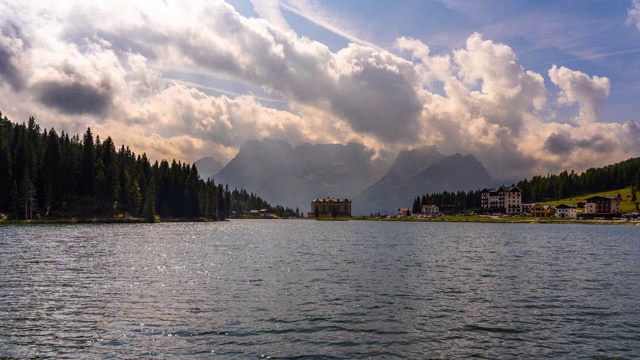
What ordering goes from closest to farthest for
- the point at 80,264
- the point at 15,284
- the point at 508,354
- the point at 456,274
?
the point at 508,354, the point at 15,284, the point at 456,274, the point at 80,264

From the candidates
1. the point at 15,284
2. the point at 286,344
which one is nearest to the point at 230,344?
the point at 286,344

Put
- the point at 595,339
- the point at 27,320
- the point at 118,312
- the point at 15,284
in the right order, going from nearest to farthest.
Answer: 1. the point at 595,339
2. the point at 27,320
3. the point at 118,312
4. the point at 15,284

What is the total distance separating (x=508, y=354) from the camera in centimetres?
2717

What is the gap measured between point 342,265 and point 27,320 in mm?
43538

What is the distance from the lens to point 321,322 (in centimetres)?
3397

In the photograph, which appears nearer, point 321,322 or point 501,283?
point 321,322

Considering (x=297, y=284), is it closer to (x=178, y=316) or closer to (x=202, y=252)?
(x=178, y=316)

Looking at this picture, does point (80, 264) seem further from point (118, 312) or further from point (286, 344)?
point (286, 344)

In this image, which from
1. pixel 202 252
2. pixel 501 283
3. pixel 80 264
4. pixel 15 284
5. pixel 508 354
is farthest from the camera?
pixel 202 252

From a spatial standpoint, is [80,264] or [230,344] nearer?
[230,344]


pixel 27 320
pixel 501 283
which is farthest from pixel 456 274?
pixel 27 320

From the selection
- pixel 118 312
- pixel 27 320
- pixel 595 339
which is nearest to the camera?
pixel 595 339

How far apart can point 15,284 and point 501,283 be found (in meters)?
54.2

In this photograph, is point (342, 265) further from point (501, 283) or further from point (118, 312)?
point (118, 312)
